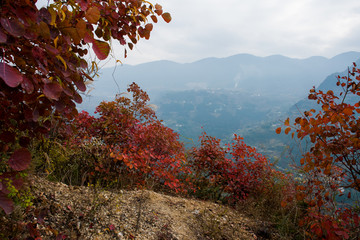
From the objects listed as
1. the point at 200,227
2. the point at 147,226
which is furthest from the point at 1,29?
the point at 200,227

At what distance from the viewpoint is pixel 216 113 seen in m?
187

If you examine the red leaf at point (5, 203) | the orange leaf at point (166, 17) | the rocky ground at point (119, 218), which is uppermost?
the orange leaf at point (166, 17)

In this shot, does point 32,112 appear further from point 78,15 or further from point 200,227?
point 200,227

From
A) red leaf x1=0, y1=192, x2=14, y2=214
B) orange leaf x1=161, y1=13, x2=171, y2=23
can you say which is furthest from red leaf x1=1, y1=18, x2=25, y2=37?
orange leaf x1=161, y1=13, x2=171, y2=23

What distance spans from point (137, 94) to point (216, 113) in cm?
18437

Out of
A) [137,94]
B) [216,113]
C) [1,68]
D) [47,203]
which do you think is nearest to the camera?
[1,68]

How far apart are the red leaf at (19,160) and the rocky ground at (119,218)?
33.9 inches

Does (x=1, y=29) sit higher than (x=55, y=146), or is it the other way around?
(x=1, y=29)

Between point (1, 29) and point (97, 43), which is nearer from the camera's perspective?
point (1, 29)

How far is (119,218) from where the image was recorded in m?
2.39

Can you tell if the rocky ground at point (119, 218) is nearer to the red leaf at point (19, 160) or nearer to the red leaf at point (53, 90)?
the red leaf at point (19, 160)

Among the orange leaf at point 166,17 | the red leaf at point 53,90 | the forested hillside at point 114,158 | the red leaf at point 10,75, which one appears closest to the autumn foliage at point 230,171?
the forested hillside at point 114,158

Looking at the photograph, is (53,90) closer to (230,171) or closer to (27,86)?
(27,86)

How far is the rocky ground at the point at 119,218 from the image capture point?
1.88 meters
